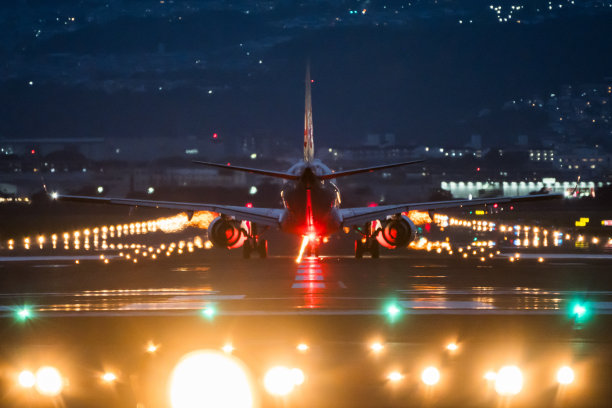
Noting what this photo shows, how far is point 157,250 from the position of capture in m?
48.7

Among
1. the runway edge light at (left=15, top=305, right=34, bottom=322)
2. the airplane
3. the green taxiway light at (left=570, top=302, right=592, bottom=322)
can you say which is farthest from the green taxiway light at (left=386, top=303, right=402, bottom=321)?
the airplane

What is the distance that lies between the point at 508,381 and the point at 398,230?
3151cm

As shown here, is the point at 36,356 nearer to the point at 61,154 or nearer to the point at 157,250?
the point at 157,250

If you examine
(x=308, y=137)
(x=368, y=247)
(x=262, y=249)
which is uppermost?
(x=308, y=137)

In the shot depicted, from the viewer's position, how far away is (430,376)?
499 inches

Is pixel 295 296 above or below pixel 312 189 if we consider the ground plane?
below

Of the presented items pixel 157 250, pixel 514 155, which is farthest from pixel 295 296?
pixel 514 155

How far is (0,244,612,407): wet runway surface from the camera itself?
1199 centimetres

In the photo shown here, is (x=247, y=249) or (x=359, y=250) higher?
(x=247, y=249)

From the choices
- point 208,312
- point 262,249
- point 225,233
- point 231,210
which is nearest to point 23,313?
point 208,312

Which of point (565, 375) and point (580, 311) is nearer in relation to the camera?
point (565, 375)

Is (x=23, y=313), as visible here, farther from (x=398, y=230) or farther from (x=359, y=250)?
(x=398, y=230)

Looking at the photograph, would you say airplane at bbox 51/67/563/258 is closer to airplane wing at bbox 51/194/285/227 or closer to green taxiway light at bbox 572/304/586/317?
airplane wing at bbox 51/194/285/227

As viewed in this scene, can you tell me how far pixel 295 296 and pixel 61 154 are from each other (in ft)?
321
